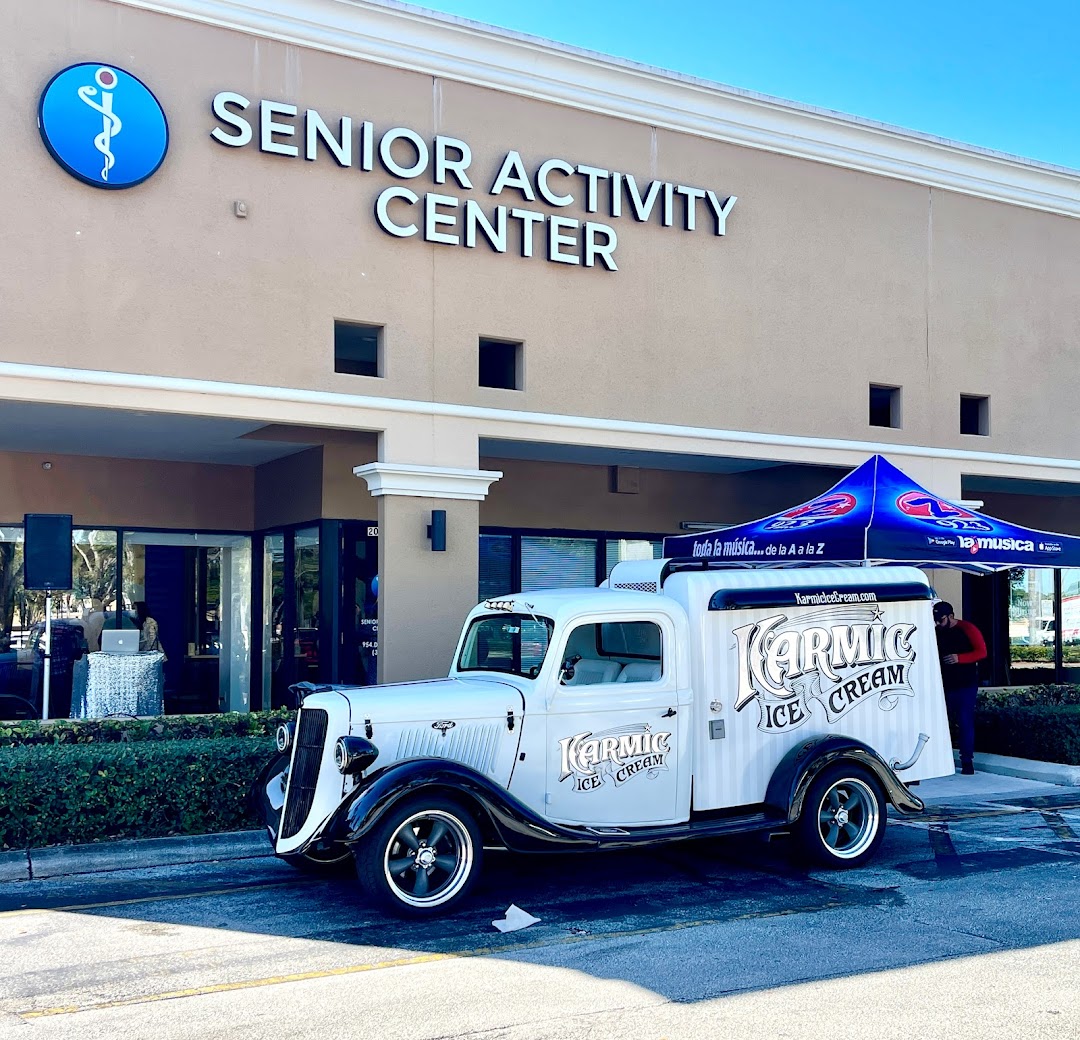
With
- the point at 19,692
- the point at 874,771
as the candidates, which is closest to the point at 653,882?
the point at 874,771

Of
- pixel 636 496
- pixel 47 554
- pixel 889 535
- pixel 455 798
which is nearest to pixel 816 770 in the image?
pixel 455 798

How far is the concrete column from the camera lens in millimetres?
12562

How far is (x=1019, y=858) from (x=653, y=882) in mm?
3005

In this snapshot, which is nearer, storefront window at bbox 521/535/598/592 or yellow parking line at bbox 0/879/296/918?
yellow parking line at bbox 0/879/296/918


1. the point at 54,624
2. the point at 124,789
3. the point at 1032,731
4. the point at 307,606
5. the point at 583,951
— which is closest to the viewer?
the point at 583,951

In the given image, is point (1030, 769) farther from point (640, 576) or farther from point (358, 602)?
point (358, 602)

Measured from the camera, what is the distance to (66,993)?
6.37 metres

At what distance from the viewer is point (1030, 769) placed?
1362cm

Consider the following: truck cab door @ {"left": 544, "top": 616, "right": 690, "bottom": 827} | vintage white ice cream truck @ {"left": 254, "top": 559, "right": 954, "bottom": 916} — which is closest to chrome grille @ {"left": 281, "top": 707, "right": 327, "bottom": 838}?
vintage white ice cream truck @ {"left": 254, "top": 559, "right": 954, "bottom": 916}

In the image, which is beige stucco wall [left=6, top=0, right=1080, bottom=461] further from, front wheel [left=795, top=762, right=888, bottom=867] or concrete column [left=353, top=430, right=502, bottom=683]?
front wheel [left=795, top=762, right=888, bottom=867]

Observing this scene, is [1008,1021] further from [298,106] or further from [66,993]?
[298,106]

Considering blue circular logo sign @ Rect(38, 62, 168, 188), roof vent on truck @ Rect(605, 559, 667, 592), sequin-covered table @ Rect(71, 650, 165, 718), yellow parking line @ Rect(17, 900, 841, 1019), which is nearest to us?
yellow parking line @ Rect(17, 900, 841, 1019)

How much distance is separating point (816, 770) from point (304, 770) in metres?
3.64

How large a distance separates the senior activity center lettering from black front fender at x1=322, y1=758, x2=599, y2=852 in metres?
6.80
